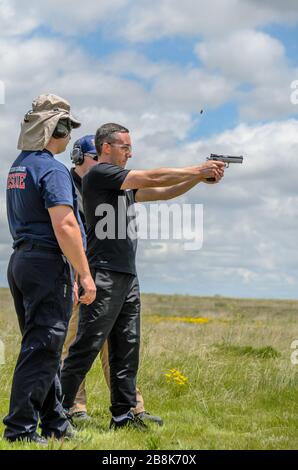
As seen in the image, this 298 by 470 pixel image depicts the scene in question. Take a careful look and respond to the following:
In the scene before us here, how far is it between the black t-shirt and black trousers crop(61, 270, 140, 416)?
0.35ft

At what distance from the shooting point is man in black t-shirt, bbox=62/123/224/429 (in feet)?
19.3

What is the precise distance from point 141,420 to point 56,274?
1.76 metres

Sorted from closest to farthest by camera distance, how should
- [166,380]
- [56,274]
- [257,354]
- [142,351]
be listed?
1. [56,274]
2. [166,380]
3. [142,351]
4. [257,354]

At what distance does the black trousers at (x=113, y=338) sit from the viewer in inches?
233

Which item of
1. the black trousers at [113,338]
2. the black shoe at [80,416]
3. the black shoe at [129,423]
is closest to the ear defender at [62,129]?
the black trousers at [113,338]

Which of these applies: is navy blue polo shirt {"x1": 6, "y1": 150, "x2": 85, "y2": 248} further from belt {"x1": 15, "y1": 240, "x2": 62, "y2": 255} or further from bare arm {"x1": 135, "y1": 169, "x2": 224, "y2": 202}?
bare arm {"x1": 135, "y1": 169, "x2": 224, "y2": 202}

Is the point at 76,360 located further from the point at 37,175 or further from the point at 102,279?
the point at 37,175

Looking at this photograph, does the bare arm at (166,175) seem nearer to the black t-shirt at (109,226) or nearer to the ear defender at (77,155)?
the black t-shirt at (109,226)

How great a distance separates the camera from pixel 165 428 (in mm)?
6160

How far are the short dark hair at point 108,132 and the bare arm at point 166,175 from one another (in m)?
0.48

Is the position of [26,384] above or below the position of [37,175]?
below

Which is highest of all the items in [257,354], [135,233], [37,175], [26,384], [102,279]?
[37,175]

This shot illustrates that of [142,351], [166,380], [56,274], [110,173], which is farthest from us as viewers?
[142,351]

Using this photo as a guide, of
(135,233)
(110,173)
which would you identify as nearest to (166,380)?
(135,233)
